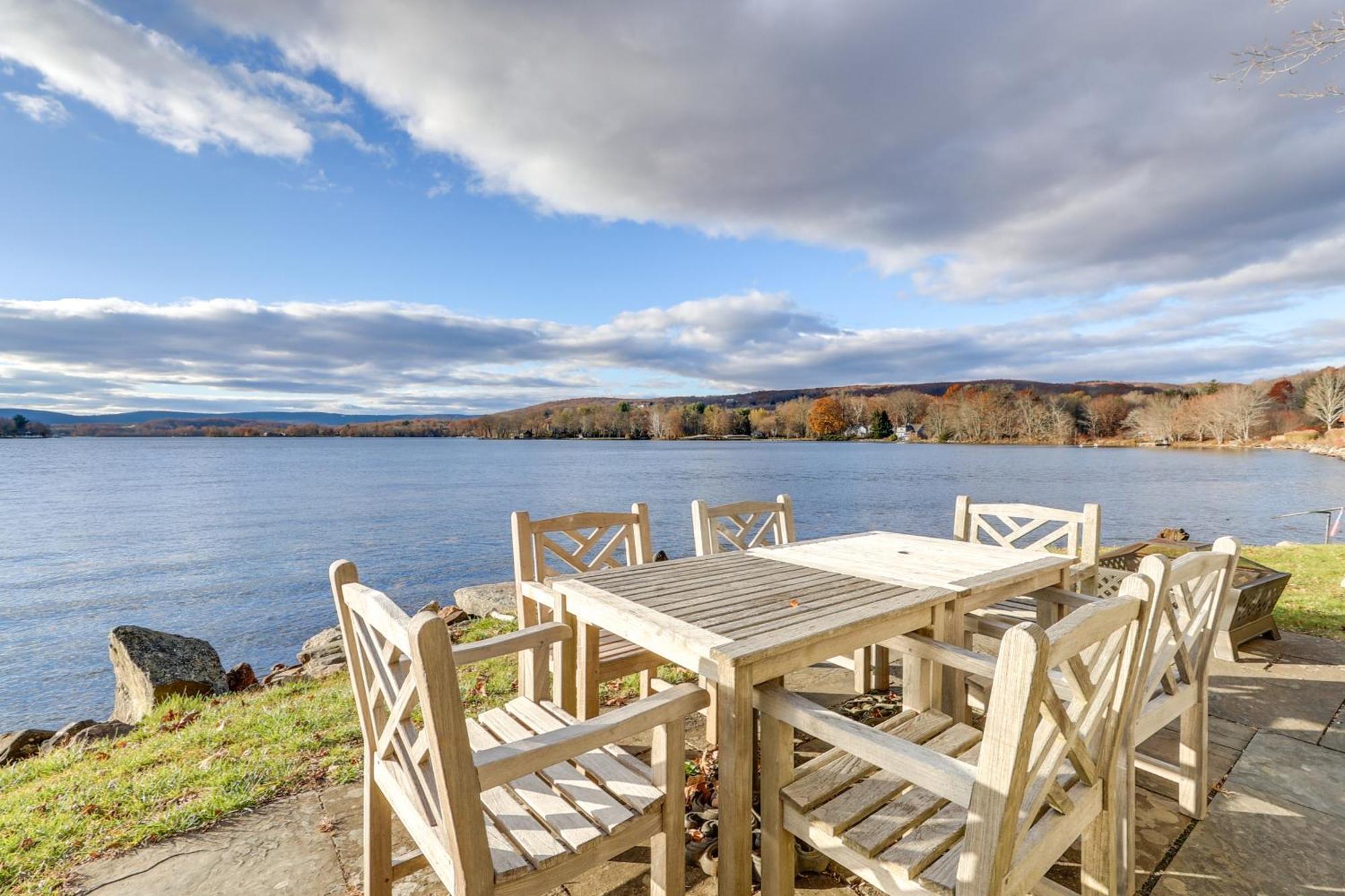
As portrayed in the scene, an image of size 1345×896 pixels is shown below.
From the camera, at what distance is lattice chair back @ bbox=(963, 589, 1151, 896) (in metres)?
1.28

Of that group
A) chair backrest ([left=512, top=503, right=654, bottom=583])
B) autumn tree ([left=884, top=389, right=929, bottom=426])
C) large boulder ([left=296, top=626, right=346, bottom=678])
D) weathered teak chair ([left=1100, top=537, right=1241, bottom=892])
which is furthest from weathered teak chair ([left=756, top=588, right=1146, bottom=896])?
autumn tree ([left=884, top=389, right=929, bottom=426])

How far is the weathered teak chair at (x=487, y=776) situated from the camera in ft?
4.60

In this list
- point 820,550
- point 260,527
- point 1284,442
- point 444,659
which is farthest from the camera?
point 1284,442

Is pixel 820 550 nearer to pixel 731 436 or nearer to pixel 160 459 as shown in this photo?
pixel 160 459

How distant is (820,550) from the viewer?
3.51m

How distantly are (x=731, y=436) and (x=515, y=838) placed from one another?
98.2m

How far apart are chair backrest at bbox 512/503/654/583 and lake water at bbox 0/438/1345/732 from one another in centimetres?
767

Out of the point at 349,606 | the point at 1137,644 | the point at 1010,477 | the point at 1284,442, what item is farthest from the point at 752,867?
the point at 1284,442

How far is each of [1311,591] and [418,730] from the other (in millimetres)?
8891

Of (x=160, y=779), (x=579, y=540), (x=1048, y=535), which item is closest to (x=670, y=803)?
(x=579, y=540)

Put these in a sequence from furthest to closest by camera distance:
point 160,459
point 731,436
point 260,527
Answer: point 731,436, point 160,459, point 260,527

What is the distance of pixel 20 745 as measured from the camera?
487 cm

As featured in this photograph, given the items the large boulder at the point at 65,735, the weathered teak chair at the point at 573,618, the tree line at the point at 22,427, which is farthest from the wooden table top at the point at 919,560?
the tree line at the point at 22,427

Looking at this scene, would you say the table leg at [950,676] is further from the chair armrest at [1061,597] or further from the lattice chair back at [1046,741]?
the chair armrest at [1061,597]
